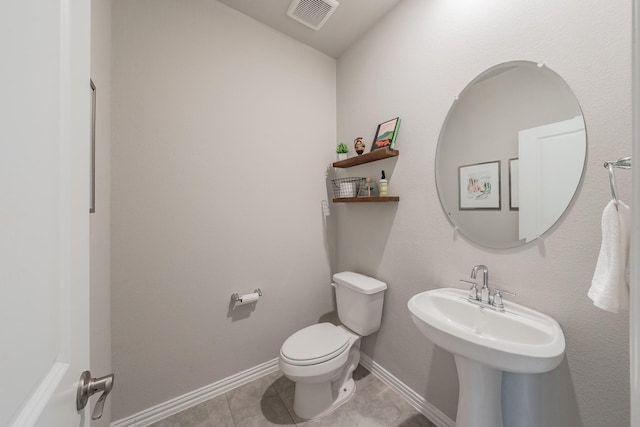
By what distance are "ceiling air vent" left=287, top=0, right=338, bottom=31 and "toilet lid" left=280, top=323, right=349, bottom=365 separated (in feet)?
6.94

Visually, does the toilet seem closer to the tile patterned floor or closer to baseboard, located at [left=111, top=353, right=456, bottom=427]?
the tile patterned floor

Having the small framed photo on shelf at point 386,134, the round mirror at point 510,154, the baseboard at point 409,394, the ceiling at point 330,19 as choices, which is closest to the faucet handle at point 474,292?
the round mirror at point 510,154

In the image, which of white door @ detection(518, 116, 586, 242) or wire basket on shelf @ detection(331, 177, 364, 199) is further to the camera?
wire basket on shelf @ detection(331, 177, 364, 199)

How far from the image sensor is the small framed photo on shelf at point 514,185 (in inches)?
42.5

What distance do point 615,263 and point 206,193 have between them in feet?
5.96

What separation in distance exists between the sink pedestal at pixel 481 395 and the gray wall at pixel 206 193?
3.87ft

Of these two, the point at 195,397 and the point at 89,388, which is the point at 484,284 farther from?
the point at 195,397

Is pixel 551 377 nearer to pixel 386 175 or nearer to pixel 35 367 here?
pixel 386 175

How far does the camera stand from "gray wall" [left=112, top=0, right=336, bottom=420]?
1295 millimetres

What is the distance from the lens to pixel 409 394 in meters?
1.49

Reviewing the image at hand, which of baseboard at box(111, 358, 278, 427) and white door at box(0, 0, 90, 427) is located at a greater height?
white door at box(0, 0, 90, 427)

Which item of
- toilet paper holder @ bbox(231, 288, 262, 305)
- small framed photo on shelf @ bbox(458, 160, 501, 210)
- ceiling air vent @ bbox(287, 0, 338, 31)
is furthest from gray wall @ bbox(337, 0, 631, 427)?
toilet paper holder @ bbox(231, 288, 262, 305)

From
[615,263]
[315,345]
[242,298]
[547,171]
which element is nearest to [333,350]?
[315,345]

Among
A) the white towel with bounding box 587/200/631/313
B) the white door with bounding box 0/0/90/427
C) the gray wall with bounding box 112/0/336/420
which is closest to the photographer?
the white door with bounding box 0/0/90/427
